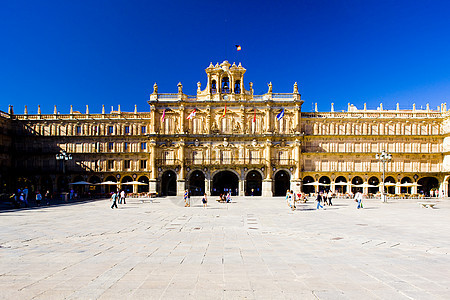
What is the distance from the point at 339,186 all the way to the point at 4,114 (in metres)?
60.1

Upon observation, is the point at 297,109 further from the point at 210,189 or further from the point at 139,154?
the point at 139,154

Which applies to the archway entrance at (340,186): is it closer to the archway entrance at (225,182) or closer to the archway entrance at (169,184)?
the archway entrance at (225,182)

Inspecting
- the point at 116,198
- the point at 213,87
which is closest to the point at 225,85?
the point at 213,87

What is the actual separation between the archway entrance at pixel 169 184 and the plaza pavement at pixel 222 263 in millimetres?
39157

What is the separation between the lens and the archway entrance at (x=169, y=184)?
184 feet

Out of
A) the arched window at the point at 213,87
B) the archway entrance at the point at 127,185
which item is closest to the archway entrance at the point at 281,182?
the arched window at the point at 213,87

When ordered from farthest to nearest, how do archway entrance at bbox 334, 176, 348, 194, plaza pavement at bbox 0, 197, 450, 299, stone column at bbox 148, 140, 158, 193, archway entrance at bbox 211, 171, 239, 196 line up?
archway entrance at bbox 211, 171, 239, 196 → archway entrance at bbox 334, 176, 348, 194 → stone column at bbox 148, 140, 158, 193 → plaza pavement at bbox 0, 197, 450, 299

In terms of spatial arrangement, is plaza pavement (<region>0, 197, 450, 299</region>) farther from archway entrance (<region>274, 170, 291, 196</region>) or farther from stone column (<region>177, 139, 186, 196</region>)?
archway entrance (<region>274, 170, 291, 196</region>)

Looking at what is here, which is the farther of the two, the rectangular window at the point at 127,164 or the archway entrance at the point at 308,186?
the rectangular window at the point at 127,164

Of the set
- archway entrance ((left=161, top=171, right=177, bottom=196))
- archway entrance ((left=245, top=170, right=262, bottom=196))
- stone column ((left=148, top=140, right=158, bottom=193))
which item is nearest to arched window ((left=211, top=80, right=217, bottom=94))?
stone column ((left=148, top=140, right=158, bottom=193))

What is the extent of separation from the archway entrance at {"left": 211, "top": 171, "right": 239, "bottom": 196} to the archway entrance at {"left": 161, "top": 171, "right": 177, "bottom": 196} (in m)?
7.45

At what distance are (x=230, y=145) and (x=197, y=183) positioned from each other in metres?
9.32

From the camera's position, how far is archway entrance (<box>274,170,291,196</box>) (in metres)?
55.9

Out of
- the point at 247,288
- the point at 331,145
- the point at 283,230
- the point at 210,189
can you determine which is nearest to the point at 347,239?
the point at 283,230
